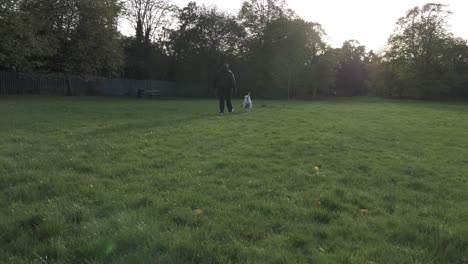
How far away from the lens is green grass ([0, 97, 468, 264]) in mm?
2908

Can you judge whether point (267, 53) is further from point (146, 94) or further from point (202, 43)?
point (146, 94)

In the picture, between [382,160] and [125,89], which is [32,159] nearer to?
[382,160]

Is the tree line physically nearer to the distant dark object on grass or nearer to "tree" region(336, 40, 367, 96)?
the distant dark object on grass

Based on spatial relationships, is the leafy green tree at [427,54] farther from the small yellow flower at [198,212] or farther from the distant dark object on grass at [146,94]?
the small yellow flower at [198,212]

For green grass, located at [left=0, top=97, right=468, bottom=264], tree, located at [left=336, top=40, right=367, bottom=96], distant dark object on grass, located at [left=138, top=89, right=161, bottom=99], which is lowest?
green grass, located at [left=0, top=97, right=468, bottom=264]

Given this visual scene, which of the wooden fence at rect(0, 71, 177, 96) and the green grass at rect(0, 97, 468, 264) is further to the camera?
the wooden fence at rect(0, 71, 177, 96)

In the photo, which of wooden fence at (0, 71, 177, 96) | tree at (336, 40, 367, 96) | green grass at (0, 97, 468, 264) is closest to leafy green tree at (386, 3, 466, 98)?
tree at (336, 40, 367, 96)

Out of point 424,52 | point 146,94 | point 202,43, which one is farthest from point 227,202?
point 424,52

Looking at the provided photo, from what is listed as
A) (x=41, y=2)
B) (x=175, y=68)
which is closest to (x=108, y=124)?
(x=41, y=2)

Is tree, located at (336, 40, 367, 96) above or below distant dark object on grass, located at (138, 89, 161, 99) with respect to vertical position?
above

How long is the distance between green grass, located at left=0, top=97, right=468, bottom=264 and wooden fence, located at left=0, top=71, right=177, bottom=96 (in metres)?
25.1

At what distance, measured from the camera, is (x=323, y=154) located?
7051mm

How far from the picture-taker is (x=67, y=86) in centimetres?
3095

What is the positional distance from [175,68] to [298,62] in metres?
16.3
